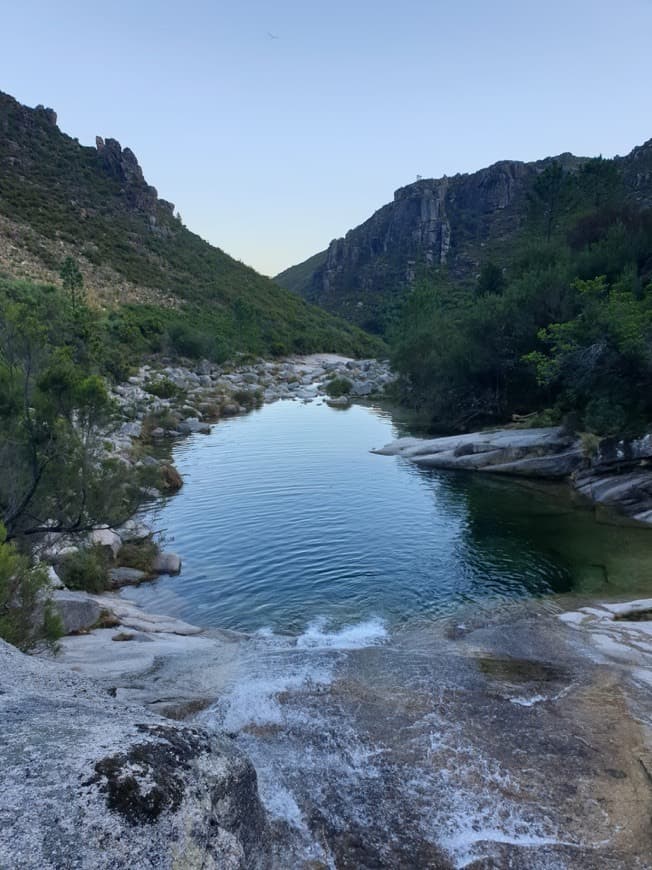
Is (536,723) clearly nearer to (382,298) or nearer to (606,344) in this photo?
(606,344)

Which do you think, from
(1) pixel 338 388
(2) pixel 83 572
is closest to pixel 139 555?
(2) pixel 83 572

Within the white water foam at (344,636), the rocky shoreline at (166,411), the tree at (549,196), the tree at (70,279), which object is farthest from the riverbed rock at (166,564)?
the tree at (549,196)

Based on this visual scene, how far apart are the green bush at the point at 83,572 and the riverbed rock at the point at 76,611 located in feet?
6.82

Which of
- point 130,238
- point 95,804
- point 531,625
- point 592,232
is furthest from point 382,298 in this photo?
point 95,804

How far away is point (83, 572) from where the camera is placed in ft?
47.4

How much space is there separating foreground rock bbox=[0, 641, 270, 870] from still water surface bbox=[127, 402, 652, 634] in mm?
8303

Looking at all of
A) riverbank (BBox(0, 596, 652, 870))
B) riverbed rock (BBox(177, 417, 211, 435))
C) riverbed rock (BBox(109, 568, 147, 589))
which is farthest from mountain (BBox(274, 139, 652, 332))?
riverbank (BBox(0, 596, 652, 870))

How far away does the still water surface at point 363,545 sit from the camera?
14.5 m

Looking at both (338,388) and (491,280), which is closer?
(491,280)

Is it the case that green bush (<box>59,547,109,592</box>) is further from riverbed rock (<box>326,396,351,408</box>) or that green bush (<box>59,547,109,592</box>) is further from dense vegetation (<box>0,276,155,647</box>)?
riverbed rock (<box>326,396,351,408</box>)

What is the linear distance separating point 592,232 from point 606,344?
2375cm

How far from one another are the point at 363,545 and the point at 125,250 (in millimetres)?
77087

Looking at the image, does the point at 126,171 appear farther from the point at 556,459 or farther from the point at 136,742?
the point at 136,742

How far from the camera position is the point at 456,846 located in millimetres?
6285
